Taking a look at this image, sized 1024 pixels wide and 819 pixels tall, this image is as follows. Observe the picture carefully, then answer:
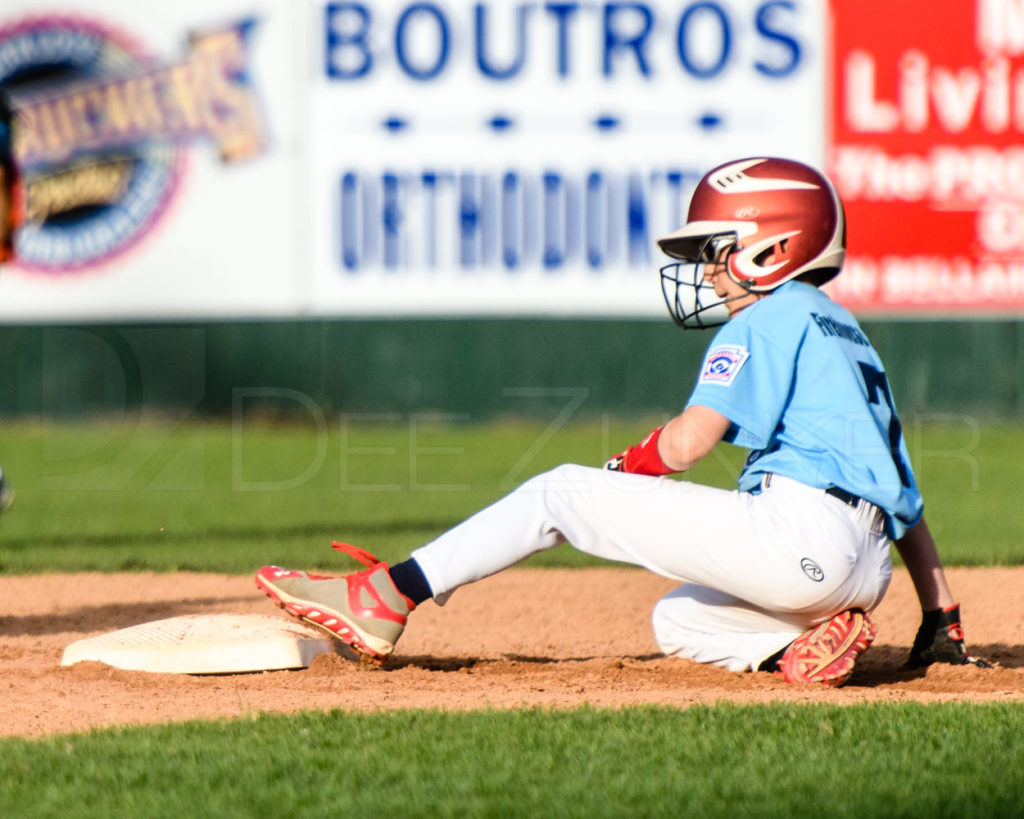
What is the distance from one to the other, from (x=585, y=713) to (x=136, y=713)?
1.12 metres

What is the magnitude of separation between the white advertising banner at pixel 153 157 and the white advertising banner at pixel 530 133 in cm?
51

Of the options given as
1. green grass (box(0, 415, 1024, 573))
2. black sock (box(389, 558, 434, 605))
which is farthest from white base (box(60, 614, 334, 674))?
green grass (box(0, 415, 1024, 573))

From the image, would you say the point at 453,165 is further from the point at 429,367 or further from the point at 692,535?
the point at 692,535

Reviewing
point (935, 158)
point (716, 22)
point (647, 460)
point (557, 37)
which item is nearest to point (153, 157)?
point (557, 37)

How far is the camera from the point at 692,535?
393cm

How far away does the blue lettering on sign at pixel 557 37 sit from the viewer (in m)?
14.5

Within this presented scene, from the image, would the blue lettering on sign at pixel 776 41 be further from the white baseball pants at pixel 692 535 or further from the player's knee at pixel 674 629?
the white baseball pants at pixel 692 535

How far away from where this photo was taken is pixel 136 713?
390cm

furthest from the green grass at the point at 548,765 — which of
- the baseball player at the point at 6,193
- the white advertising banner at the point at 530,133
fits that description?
the white advertising banner at the point at 530,133

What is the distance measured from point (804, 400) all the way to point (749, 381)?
172 mm

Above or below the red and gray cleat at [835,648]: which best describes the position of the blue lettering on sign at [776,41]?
above

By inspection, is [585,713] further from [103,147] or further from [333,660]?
[103,147]

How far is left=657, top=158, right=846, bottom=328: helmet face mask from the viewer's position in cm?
420

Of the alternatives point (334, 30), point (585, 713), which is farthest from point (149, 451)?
point (585, 713)
